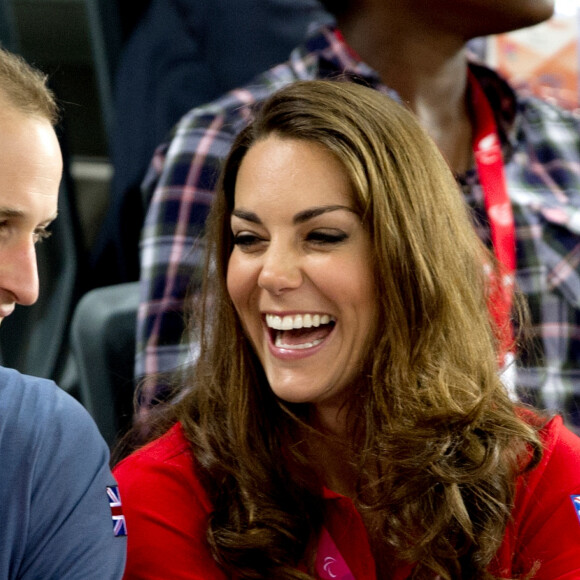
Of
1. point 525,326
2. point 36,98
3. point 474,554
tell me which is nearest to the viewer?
point 36,98

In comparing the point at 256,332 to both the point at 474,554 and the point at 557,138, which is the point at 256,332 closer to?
the point at 474,554

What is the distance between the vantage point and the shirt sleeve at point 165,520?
3.97 ft

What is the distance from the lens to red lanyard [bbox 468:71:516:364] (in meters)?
1.52

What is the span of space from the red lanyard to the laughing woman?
20cm

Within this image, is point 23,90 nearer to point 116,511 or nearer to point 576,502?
A: point 116,511

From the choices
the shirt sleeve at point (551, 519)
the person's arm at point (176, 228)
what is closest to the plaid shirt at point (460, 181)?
the person's arm at point (176, 228)

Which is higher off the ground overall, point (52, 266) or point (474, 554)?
point (52, 266)

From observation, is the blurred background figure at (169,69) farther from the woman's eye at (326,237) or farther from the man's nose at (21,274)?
the man's nose at (21,274)

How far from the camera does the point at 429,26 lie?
191 cm

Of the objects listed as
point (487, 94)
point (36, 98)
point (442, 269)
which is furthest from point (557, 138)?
point (36, 98)

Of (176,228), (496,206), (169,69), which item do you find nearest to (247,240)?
(176,228)

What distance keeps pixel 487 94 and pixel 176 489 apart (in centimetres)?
116

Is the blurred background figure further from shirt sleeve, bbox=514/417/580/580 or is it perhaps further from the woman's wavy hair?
shirt sleeve, bbox=514/417/580/580

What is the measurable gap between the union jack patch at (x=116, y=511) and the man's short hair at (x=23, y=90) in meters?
0.38
